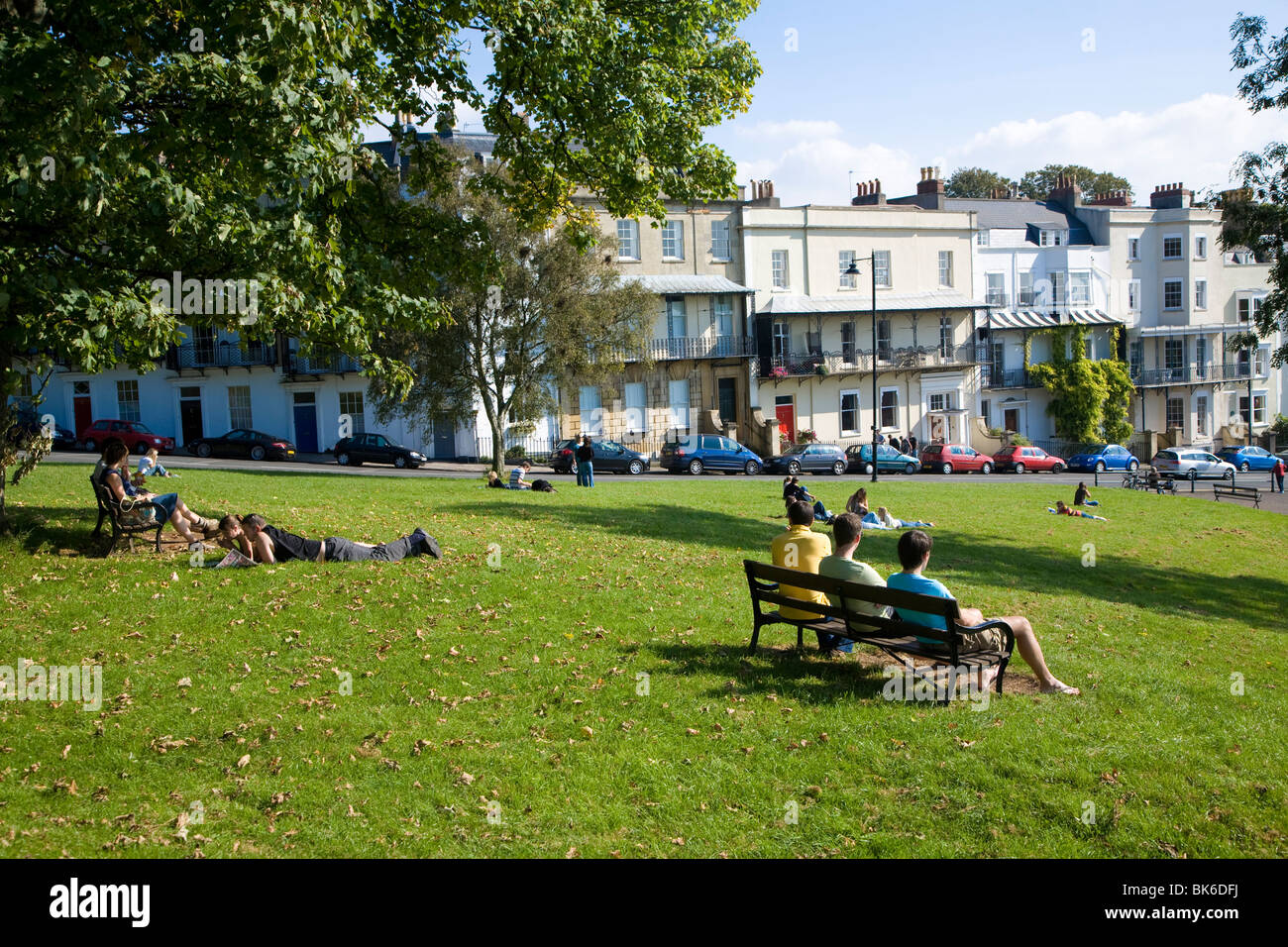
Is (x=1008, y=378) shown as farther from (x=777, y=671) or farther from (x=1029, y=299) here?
(x=777, y=671)

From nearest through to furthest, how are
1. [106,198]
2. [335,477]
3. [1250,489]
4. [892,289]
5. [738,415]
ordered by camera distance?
[106,198]
[335,477]
[1250,489]
[738,415]
[892,289]

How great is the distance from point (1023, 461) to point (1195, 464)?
8.78 meters

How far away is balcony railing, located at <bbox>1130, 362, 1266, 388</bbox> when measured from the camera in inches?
2430

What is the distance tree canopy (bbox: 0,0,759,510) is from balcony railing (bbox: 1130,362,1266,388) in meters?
54.7

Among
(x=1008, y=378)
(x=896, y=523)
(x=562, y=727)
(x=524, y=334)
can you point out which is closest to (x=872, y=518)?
(x=896, y=523)

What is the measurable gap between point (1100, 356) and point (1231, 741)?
5879 cm

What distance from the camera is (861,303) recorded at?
2078 inches

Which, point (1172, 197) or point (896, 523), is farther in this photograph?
point (1172, 197)

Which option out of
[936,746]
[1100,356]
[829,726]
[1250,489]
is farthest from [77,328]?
[1100,356]

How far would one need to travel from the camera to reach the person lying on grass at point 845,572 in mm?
8648
